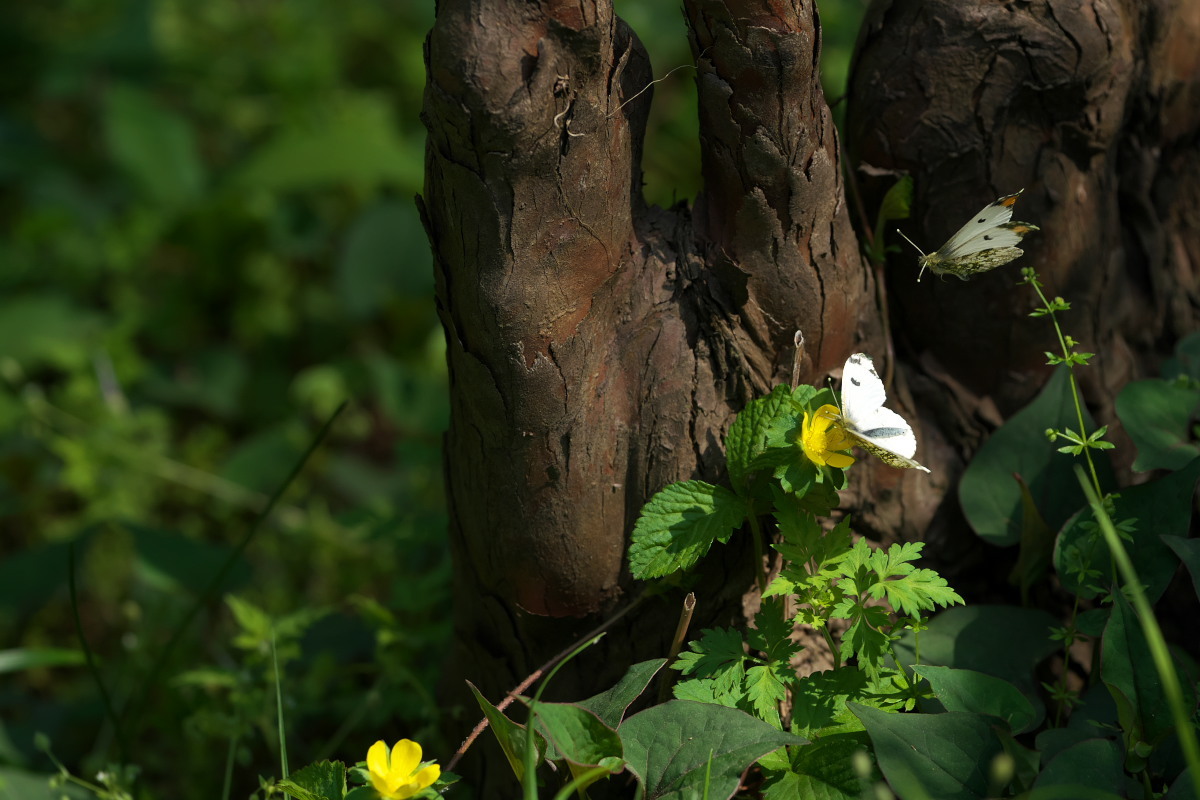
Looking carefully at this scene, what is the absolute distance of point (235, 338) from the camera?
2746 mm

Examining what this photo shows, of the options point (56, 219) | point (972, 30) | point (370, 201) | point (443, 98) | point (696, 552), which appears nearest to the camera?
point (443, 98)

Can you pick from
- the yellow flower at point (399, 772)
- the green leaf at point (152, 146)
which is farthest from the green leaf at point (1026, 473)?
the green leaf at point (152, 146)

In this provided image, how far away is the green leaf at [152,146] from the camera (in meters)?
2.78

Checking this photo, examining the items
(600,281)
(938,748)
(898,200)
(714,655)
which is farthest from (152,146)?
(938,748)

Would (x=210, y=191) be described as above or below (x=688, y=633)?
above

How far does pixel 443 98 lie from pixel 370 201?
2088mm

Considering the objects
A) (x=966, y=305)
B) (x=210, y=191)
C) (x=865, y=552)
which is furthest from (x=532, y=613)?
(x=210, y=191)

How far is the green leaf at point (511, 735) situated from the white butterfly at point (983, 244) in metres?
0.67

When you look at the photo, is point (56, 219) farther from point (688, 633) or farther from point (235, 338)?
point (688, 633)

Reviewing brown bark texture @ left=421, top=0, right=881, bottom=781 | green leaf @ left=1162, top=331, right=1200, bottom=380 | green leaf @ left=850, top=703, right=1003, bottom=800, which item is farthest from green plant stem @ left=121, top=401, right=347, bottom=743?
green leaf @ left=1162, top=331, right=1200, bottom=380

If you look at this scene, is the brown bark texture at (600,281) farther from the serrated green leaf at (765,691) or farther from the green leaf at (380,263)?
the green leaf at (380,263)

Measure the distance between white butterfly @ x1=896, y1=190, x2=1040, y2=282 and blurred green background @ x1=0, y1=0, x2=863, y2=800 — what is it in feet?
2.82

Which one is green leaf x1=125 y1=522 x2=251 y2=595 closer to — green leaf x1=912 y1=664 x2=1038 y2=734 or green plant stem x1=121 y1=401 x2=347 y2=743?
→ green plant stem x1=121 y1=401 x2=347 y2=743

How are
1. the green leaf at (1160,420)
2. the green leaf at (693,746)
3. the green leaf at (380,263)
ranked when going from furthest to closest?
the green leaf at (380,263) → the green leaf at (1160,420) → the green leaf at (693,746)
